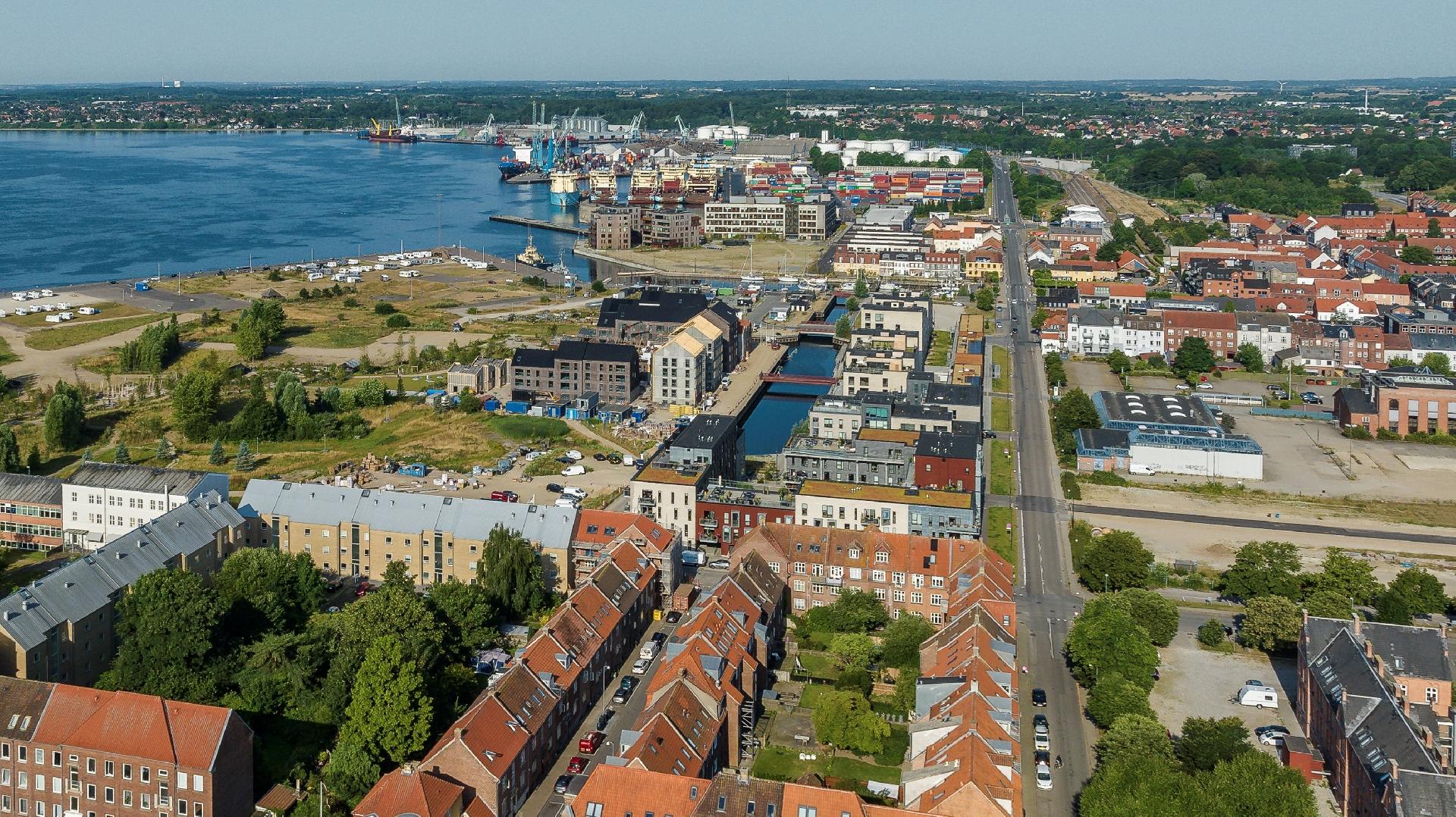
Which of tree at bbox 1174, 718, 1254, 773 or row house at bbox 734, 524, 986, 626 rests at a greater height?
row house at bbox 734, 524, 986, 626

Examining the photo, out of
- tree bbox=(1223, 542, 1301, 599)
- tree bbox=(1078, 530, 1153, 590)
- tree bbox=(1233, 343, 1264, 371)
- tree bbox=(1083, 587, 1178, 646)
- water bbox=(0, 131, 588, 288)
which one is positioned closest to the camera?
tree bbox=(1083, 587, 1178, 646)

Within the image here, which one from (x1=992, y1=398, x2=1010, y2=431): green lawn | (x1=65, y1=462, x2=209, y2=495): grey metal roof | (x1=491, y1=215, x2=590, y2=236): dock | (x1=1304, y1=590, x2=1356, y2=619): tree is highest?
(x1=491, y1=215, x2=590, y2=236): dock

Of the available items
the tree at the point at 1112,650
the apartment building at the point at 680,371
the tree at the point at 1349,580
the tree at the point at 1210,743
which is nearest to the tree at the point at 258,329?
the apartment building at the point at 680,371

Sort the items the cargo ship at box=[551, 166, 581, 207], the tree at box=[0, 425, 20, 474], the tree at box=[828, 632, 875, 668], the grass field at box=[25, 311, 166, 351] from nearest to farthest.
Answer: the tree at box=[828, 632, 875, 668]
the tree at box=[0, 425, 20, 474]
the grass field at box=[25, 311, 166, 351]
the cargo ship at box=[551, 166, 581, 207]

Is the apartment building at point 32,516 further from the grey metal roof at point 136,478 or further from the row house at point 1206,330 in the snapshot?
the row house at point 1206,330

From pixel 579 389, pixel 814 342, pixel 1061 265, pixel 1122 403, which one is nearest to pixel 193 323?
pixel 579 389

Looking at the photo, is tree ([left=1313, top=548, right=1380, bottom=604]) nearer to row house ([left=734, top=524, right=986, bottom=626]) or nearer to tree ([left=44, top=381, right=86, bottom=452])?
row house ([left=734, top=524, right=986, bottom=626])

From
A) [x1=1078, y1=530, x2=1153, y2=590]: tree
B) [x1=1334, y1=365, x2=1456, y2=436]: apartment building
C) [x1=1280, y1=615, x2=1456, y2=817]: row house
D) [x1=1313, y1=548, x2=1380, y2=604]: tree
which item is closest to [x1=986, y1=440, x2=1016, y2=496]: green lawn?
[x1=1078, y1=530, x2=1153, y2=590]: tree
